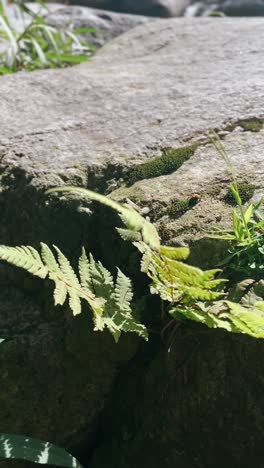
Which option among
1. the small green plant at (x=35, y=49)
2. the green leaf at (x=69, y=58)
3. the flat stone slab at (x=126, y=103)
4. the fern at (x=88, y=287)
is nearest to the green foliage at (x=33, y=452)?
the fern at (x=88, y=287)

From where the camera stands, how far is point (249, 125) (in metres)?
2.17

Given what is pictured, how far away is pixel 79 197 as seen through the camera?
1935mm

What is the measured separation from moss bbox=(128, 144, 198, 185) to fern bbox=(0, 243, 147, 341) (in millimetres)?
522

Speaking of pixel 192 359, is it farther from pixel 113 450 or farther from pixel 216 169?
pixel 216 169

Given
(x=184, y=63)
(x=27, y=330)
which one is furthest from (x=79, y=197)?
(x=184, y=63)

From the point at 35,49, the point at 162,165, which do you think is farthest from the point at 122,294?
the point at 35,49

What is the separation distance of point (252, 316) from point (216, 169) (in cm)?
77

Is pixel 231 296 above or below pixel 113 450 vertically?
above

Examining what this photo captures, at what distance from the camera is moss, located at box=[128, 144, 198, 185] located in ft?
6.63

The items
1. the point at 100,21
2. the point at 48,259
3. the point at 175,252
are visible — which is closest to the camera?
the point at 175,252

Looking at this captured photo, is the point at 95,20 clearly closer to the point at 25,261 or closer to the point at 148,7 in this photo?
the point at 148,7

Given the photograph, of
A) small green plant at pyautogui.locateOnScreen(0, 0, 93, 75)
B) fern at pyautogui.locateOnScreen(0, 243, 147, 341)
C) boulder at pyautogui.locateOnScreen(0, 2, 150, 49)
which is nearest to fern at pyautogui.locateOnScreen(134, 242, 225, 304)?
fern at pyautogui.locateOnScreen(0, 243, 147, 341)

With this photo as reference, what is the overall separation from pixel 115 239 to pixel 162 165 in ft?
1.17

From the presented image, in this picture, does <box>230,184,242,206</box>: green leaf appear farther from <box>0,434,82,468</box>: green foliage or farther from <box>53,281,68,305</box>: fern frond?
<box>0,434,82,468</box>: green foliage
